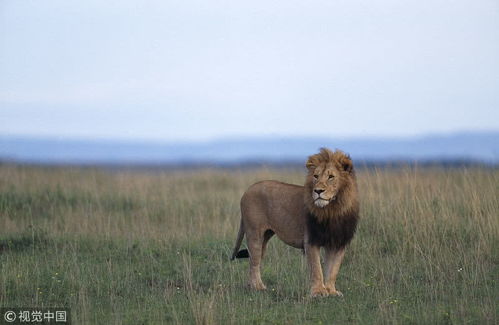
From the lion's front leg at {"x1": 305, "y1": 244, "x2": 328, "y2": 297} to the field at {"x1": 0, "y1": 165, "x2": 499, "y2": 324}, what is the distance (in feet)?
0.53

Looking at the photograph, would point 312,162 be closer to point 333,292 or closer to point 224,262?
point 333,292

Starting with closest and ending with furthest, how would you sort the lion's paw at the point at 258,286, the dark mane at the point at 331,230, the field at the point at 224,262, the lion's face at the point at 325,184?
1. the field at the point at 224,262
2. the lion's face at the point at 325,184
3. the dark mane at the point at 331,230
4. the lion's paw at the point at 258,286

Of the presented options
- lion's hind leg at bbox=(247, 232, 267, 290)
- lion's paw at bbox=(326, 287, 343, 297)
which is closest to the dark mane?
lion's paw at bbox=(326, 287, 343, 297)

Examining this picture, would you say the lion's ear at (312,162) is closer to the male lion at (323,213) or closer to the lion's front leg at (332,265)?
the male lion at (323,213)

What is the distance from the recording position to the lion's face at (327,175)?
716 centimetres

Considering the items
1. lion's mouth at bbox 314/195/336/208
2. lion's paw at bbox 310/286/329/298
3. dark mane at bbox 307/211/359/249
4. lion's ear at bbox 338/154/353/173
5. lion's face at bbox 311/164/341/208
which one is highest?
lion's ear at bbox 338/154/353/173

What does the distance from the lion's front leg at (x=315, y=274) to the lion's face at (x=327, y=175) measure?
0.46 meters

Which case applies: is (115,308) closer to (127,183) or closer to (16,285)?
(16,285)

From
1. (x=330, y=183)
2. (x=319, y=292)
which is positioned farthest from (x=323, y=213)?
(x=319, y=292)

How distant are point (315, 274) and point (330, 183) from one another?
86 cm

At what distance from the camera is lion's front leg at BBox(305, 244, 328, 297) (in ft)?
23.7

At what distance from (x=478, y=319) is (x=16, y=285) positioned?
443 centimetres

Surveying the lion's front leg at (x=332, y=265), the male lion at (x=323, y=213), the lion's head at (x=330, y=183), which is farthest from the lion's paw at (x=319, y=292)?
the lion's head at (x=330, y=183)

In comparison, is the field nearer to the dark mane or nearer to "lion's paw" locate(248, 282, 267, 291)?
"lion's paw" locate(248, 282, 267, 291)
